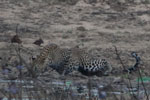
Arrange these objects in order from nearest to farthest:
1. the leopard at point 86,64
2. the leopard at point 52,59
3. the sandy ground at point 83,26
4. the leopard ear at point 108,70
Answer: the leopard at point 52,59 → the leopard at point 86,64 → the leopard ear at point 108,70 → the sandy ground at point 83,26

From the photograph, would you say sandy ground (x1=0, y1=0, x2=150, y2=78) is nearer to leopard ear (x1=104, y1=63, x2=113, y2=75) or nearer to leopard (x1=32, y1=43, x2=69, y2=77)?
leopard ear (x1=104, y1=63, x2=113, y2=75)

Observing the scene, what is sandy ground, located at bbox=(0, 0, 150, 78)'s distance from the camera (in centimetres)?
1099

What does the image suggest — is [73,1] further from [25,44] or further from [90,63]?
[90,63]

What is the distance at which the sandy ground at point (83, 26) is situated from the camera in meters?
11.0

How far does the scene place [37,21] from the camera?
13797 millimetres

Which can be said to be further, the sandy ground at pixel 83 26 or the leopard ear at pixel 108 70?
the sandy ground at pixel 83 26

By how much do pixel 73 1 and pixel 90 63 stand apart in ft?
25.1

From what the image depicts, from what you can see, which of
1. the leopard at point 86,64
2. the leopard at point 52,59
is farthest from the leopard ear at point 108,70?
the leopard at point 52,59

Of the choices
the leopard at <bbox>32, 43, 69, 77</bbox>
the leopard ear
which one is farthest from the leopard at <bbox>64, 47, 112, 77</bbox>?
the leopard at <bbox>32, 43, 69, 77</bbox>

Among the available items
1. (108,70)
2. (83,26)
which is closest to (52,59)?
(108,70)

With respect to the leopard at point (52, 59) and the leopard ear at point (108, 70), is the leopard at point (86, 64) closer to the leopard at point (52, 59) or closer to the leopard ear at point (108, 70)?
the leopard ear at point (108, 70)

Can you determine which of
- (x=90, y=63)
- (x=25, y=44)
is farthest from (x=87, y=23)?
(x=90, y=63)

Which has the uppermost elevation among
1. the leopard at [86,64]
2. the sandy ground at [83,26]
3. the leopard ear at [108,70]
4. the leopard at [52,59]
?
the leopard at [52,59]

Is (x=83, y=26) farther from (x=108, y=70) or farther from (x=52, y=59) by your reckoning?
(x=52, y=59)
